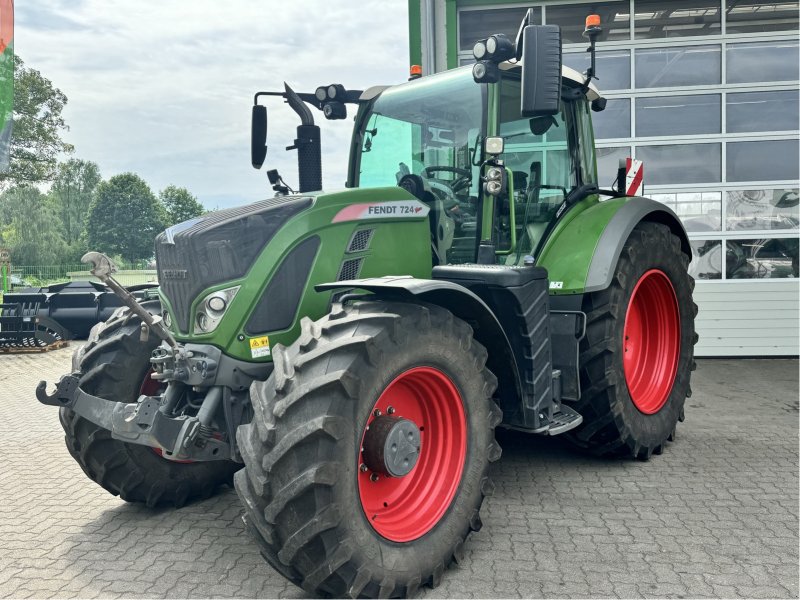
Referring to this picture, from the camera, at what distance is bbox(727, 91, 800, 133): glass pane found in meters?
8.34

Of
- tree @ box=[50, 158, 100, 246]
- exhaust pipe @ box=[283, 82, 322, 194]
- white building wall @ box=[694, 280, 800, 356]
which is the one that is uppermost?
tree @ box=[50, 158, 100, 246]

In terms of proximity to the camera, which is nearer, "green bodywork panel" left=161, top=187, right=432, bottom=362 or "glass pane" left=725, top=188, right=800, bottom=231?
"green bodywork panel" left=161, top=187, right=432, bottom=362

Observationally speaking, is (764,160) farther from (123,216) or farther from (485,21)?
(123,216)

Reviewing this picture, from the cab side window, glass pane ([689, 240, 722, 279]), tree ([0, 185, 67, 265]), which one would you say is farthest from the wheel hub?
tree ([0, 185, 67, 265])

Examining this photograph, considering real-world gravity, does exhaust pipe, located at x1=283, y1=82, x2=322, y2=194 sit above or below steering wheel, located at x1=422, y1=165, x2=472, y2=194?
above

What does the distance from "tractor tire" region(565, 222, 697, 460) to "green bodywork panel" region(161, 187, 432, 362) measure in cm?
122

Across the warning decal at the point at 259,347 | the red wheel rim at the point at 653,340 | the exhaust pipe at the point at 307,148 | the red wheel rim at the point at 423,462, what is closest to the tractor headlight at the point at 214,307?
the warning decal at the point at 259,347

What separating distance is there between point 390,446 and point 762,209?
726 centimetres

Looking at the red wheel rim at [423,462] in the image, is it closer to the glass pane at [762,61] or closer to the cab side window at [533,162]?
the cab side window at [533,162]

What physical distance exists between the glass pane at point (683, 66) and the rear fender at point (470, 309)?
6.28m

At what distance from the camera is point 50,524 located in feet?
12.0

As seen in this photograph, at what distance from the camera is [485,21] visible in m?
8.62

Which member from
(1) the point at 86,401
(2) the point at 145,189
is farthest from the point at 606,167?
(2) the point at 145,189

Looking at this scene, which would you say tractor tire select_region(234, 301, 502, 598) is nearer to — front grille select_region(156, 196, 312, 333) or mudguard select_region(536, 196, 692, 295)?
front grille select_region(156, 196, 312, 333)
